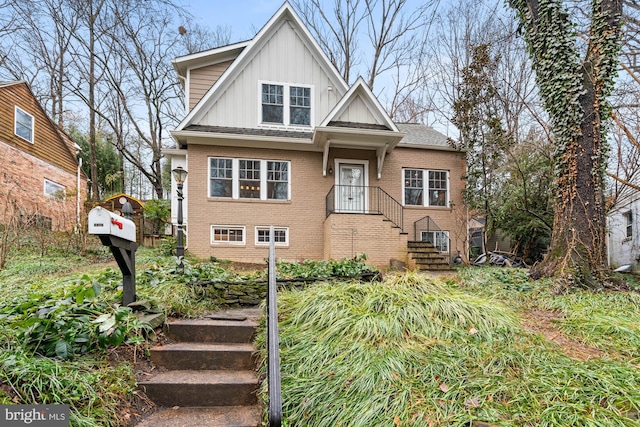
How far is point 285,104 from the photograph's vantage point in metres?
11.4

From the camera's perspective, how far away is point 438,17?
17156mm

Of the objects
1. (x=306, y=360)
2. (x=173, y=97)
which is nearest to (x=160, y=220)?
(x=173, y=97)

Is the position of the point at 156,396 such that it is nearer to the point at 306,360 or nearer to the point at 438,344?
the point at 306,360

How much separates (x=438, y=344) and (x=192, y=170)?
9.30 m

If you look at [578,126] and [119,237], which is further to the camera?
[578,126]

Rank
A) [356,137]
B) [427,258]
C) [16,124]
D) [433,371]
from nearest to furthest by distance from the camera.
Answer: [433,371]
[427,258]
[356,137]
[16,124]

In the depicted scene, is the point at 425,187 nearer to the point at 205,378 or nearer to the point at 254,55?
the point at 254,55

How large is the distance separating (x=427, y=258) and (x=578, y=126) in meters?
4.97

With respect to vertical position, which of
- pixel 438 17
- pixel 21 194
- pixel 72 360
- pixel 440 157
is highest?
pixel 438 17

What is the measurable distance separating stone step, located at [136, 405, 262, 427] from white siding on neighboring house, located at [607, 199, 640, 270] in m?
14.3

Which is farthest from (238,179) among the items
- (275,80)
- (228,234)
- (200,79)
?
(200,79)

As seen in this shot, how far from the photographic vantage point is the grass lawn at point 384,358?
225cm

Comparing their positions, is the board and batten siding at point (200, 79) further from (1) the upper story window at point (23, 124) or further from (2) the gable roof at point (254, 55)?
(1) the upper story window at point (23, 124)

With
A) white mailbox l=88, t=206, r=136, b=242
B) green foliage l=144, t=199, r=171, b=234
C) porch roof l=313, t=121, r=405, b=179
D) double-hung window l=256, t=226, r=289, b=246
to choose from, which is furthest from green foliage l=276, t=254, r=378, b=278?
green foliage l=144, t=199, r=171, b=234
